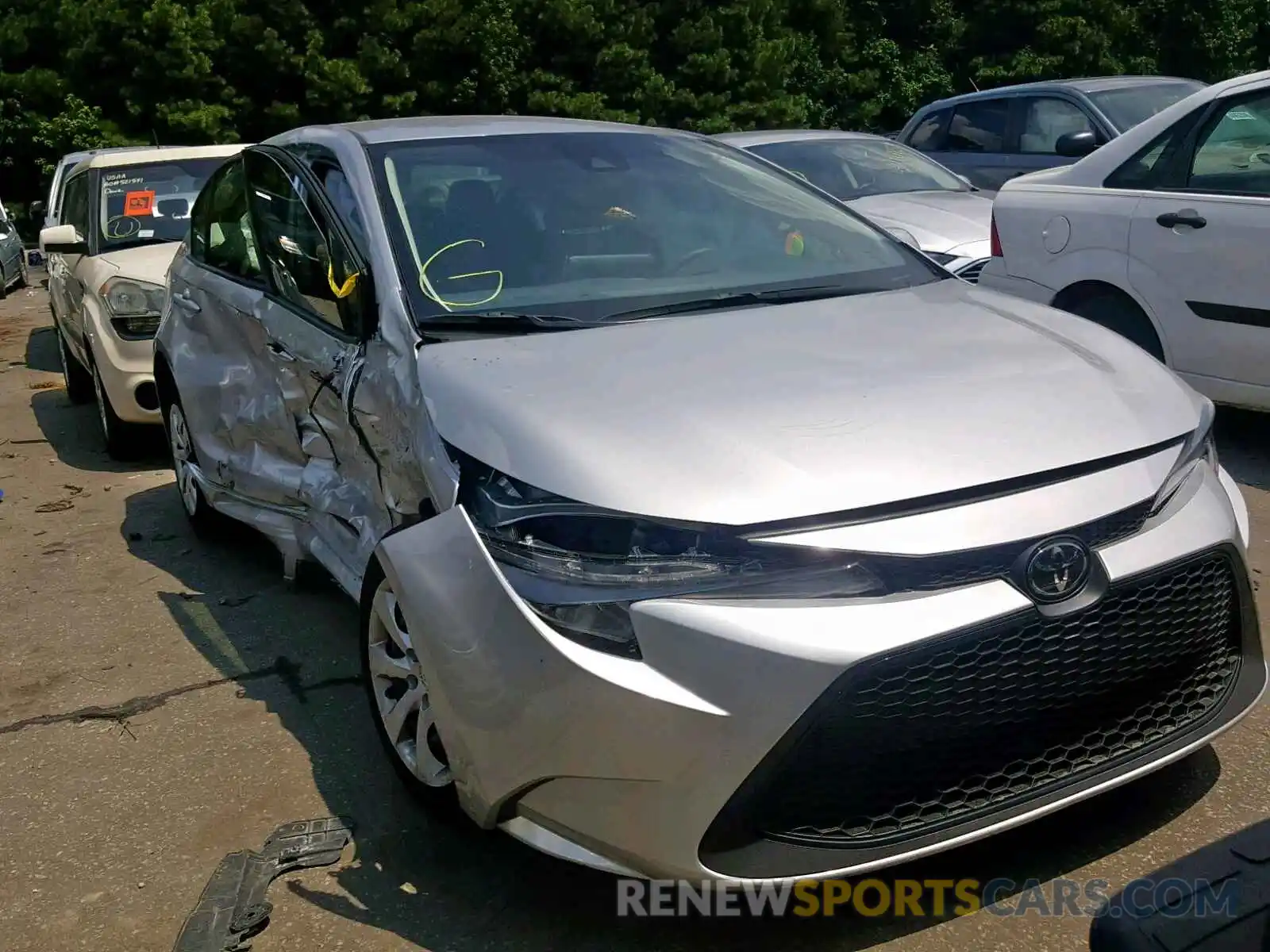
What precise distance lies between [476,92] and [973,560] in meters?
22.6

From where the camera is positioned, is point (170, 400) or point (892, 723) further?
point (170, 400)

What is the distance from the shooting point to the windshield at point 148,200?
7.61 metres

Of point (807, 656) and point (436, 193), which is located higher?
point (436, 193)

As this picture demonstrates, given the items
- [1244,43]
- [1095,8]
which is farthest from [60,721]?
[1244,43]

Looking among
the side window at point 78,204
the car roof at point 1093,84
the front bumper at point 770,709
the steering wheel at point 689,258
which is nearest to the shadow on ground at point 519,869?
the front bumper at point 770,709

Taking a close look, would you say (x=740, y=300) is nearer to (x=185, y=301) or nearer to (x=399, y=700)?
(x=399, y=700)

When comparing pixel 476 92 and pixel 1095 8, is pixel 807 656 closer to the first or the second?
pixel 476 92

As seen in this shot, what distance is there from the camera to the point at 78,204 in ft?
28.1

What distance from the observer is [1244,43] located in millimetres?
27609

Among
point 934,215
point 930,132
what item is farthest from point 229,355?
point 930,132

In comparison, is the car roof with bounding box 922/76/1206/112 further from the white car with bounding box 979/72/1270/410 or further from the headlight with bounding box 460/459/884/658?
the headlight with bounding box 460/459/884/658

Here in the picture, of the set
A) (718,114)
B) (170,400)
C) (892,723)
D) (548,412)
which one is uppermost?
(548,412)

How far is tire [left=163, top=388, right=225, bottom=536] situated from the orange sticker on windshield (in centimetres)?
256
